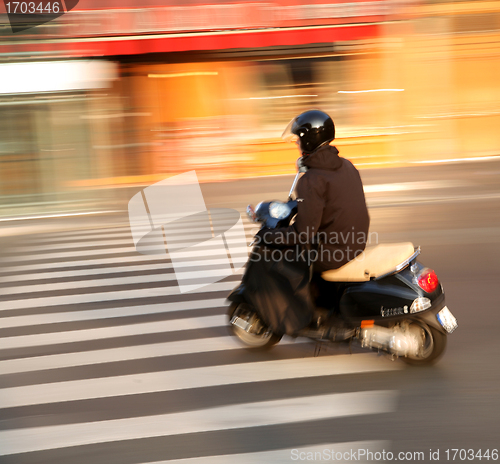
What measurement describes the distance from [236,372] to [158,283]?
2.98 metres

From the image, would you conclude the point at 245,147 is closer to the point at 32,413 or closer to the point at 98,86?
the point at 98,86

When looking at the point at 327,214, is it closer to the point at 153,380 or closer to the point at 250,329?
the point at 250,329

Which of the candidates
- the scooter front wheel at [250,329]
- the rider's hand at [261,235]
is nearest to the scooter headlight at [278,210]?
the rider's hand at [261,235]

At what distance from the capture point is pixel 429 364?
14.2 feet

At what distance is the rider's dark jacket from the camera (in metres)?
4.26

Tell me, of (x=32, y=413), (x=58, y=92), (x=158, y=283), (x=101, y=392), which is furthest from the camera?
(x=58, y=92)

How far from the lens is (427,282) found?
14.0ft

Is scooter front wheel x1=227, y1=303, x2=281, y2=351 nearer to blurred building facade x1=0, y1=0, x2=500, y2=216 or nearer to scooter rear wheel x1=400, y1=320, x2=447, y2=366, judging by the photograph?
scooter rear wheel x1=400, y1=320, x2=447, y2=366

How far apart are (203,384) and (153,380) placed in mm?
383

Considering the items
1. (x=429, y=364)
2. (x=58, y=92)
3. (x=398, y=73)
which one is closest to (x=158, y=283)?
(x=429, y=364)

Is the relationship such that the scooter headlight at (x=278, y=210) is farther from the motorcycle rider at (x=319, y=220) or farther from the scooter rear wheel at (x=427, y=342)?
the scooter rear wheel at (x=427, y=342)

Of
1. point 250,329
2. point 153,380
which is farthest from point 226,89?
point 153,380

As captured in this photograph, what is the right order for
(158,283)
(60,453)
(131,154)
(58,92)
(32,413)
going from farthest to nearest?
(131,154) < (58,92) < (158,283) < (32,413) < (60,453)

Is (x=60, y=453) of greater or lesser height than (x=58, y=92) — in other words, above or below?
below
